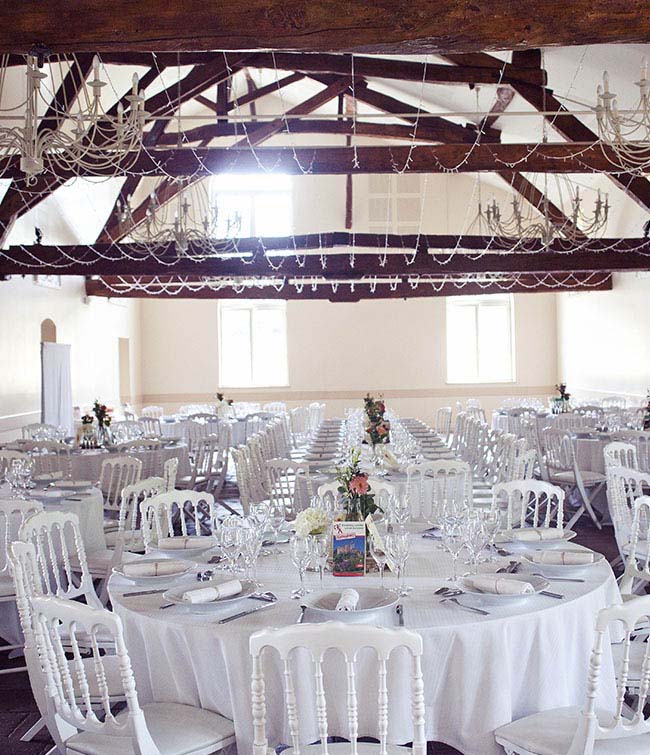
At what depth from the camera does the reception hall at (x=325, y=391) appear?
2.68 m

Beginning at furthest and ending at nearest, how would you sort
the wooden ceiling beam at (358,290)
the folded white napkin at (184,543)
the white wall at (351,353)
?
1. the white wall at (351,353)
2. the wooden ceiling beam at (358,290)
3. the folded white napkin at (184,543)

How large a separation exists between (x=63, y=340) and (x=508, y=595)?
11.8 meters

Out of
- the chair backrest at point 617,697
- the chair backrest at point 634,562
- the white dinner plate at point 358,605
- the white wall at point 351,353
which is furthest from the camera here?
the white wall at point 351,353

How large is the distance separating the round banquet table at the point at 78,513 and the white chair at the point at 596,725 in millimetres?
3263

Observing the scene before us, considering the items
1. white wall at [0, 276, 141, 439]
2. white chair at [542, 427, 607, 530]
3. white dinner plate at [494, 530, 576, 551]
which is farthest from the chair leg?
white wall at [0, 276, 141, 439]

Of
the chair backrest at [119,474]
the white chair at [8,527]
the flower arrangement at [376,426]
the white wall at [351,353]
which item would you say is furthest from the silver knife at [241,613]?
the white wall at [351,353]

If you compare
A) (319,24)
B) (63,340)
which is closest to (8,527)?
(319,24)

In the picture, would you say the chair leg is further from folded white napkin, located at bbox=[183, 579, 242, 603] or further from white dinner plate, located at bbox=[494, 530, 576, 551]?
white dinner plate, located at bbox=[494, 530, 576, 551]

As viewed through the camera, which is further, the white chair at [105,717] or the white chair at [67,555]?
the white chair at [67,555]

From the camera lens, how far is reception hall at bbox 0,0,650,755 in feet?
8.80

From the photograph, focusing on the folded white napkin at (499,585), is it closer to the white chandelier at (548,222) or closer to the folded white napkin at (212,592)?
the folded white napkin at (212,592)

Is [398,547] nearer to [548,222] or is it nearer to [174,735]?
[174,735]

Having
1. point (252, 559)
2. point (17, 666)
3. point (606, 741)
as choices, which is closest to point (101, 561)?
point (17, 666)

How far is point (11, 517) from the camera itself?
16.3 feet
